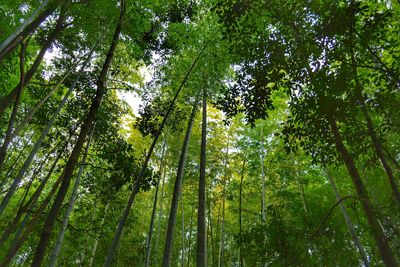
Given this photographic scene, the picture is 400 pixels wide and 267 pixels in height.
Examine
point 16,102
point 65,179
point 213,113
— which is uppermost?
point 213,113

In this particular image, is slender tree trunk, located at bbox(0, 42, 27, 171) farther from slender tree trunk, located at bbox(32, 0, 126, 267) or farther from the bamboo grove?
slender tree trunk, located at bbox(32, 0, 126, 267)

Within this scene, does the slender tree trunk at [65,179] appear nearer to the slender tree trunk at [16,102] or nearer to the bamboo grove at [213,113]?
the bamboo grove at [213,113]

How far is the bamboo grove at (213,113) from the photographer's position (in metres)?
2.58

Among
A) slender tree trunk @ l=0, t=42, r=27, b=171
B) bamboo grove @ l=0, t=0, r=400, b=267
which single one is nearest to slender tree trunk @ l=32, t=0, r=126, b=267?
bamboo grove @ l=0, t=0, r=400, b=267

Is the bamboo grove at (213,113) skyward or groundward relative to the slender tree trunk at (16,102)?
skyward

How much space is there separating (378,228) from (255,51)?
1974 millimetres

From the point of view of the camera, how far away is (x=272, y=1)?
2852 millimetres

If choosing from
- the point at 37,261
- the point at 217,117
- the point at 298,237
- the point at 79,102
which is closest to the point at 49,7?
the point at 79,102

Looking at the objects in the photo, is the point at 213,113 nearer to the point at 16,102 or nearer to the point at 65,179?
the point at 65,179

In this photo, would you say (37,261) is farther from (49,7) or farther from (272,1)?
(272,1)

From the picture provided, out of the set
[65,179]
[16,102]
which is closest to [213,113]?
[65,179]

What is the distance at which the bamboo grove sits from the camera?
2578 millimetres

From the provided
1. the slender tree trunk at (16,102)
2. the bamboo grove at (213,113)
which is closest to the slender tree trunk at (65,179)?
the bamboo grove at (213,113)

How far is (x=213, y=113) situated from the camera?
10.1m
